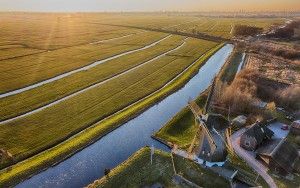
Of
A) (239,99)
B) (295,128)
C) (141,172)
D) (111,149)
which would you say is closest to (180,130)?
(111,149)

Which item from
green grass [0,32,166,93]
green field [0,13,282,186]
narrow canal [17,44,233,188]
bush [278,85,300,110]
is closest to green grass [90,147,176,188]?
narrow canal [17,44,233,188]

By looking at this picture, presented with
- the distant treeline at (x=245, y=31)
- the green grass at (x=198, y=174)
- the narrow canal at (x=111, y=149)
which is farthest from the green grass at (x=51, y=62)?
the distant treeline at (x=245, y=31)

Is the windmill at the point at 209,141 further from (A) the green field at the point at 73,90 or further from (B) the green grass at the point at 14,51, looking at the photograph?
(B) the green grass at the point at 14,51

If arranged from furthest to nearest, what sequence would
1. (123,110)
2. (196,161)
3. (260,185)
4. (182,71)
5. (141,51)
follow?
1. (141,51)
2. (182,71)
3. (123,110)
4. (196,161)
5. (260,185)

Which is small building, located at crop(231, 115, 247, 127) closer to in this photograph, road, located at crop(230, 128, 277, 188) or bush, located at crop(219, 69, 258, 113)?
bush, located at crop(219, 69, 258, 113)

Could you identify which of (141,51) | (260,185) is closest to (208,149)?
(260,185)

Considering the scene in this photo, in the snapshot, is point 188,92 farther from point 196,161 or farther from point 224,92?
point 196,161

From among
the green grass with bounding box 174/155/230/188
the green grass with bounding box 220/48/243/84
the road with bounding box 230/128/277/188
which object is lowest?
the green grass with bounding box 220/48/243/84

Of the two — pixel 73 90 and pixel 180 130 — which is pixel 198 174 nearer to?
pixel 180 130
